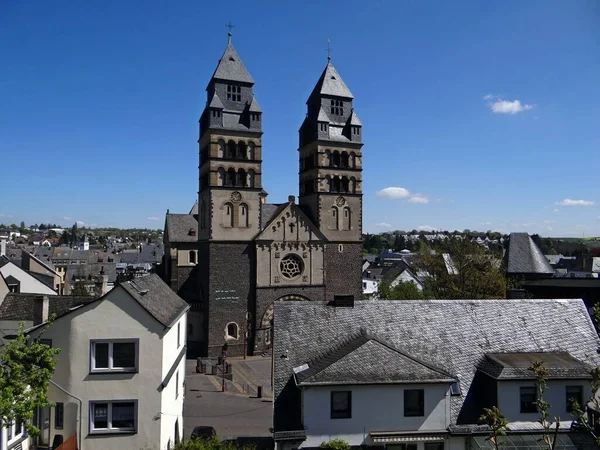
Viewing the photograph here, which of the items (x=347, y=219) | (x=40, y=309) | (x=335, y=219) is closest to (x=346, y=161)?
(x=347, y=219)

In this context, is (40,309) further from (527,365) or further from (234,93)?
(234,93)

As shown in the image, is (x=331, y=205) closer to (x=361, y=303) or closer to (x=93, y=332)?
(x=361, y=303)

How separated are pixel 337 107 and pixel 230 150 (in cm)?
1156

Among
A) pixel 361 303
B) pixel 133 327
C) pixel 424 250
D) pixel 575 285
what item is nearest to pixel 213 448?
pixel 133 327

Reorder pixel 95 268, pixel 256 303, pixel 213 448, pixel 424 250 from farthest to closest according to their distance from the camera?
pixel 95 268 → pixel 424 250 → pixel 256 303 → pixel 213 448

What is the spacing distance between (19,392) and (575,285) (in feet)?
123

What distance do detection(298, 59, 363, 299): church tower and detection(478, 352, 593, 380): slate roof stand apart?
2587 cm

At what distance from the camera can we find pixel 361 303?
20.0 m

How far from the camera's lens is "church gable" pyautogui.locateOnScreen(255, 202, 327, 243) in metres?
42.2

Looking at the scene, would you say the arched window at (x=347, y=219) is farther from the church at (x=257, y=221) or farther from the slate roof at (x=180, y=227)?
the slate roof at (x=180, y=227)

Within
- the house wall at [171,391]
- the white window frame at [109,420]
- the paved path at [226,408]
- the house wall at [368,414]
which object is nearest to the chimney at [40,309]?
the white window frame at [109,420]

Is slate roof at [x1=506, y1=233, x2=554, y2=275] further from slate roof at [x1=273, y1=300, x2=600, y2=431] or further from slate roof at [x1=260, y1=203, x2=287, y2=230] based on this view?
slate roof at [x1=273, y1=300, x2=600, y2=431]

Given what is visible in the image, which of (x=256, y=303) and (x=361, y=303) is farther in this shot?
(x=256, y=303)

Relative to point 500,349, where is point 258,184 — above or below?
above
